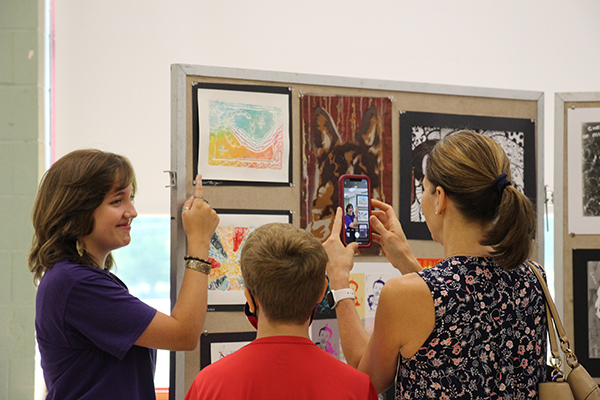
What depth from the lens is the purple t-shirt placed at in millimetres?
1202

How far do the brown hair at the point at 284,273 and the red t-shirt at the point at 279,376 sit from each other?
62 mm

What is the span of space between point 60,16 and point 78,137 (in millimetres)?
713

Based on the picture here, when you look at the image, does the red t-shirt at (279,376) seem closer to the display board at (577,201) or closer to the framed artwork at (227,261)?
the framed artwork at (227,261)

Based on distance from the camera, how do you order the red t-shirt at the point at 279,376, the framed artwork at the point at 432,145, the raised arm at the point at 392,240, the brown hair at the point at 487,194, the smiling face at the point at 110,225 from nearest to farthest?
the red t-shirt at the point at 279,376 → the brown hair at the point at 487,194 → the smiling face at the point at 110,225 → the raised arm at the point at 392,240 → the framed artwork at the point at 432,145

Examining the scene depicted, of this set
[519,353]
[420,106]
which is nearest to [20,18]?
[420,106]

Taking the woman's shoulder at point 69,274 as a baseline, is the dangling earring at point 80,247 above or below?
above

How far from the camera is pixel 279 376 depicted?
3.29 ft

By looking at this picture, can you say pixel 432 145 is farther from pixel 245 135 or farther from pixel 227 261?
pixel 227 261

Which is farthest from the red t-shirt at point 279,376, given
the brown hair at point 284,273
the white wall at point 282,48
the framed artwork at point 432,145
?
the white wall at point 282,48

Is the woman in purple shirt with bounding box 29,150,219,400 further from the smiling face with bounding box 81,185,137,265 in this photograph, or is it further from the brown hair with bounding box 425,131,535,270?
the brown hair with bounding box 425,131,535,270

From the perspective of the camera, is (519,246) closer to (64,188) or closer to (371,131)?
(371,131)

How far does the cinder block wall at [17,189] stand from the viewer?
2.71m

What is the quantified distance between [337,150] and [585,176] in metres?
1.09

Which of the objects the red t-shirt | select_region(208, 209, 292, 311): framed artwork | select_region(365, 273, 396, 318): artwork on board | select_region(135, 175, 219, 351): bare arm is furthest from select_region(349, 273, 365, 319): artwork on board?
the red t-shirt
